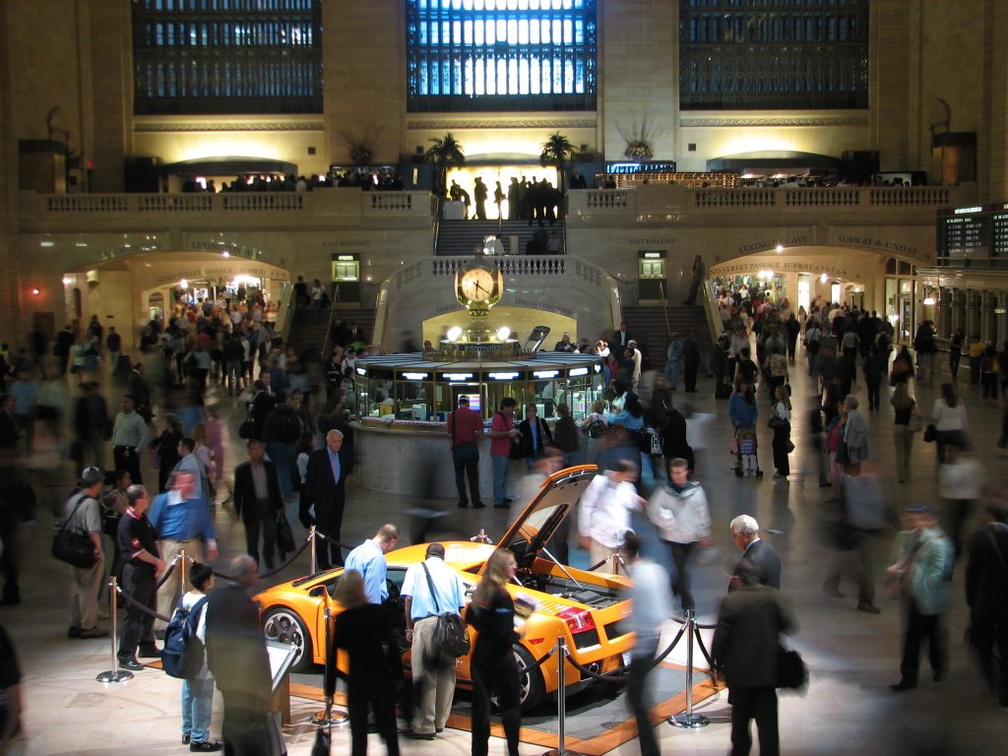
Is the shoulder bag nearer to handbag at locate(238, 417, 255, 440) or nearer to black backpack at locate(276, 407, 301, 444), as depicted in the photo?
black backpack at locate(276, 407, 301, 444)

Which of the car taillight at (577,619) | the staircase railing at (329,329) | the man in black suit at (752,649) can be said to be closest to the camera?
the man in black suit at (752,649)

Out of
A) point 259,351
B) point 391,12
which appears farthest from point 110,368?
point 391,12

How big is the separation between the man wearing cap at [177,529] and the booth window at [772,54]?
37.0 meters

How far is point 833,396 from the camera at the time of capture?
19.0 metres

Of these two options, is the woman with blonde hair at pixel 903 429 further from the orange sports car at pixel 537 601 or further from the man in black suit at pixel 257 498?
the man in black suit at pixel 257 498

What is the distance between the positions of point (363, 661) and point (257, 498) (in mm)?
5402

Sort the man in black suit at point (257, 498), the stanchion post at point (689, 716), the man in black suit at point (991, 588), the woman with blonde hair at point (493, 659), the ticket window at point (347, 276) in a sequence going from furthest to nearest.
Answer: the ticket window at point (347, 276) < the man in black suit at point (257, 498) < the man in black suit at point (991, 588) < the stanchion post at point (689, 716) < the woman with blonde hair at point (493, 659)

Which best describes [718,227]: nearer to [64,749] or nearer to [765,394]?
[765,394]

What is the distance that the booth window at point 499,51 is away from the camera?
148ft

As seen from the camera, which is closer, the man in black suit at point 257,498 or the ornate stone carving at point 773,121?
the man in black suit at point 257,498

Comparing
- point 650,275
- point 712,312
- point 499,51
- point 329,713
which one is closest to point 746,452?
point 329,713

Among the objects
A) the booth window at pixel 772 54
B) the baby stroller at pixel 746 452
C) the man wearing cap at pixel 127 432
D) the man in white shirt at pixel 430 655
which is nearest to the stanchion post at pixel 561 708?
the man in white shirt at pixel 430 655

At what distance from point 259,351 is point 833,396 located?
14001 millimetres

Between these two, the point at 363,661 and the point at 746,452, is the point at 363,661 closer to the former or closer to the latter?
the point at 363,661
